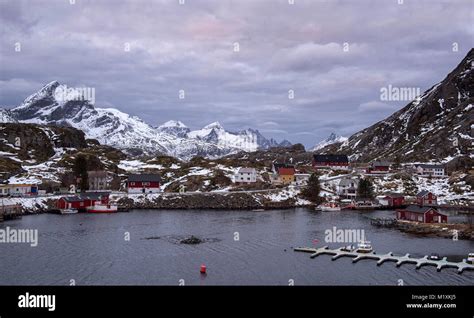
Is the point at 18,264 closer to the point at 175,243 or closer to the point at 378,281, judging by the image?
the point at 175,243

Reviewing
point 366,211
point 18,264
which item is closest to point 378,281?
point 18,264

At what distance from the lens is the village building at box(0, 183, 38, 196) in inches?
4953

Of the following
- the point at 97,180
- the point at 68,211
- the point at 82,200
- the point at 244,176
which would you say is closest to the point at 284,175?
the point at 244,176

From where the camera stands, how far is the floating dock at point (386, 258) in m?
54.4

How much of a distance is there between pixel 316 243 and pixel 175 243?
847 inches

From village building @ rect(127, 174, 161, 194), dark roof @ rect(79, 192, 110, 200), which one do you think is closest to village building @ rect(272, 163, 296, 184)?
village building @ rect(127, 174, 161, 194)

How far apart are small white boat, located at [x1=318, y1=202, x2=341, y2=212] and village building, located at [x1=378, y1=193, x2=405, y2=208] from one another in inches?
541

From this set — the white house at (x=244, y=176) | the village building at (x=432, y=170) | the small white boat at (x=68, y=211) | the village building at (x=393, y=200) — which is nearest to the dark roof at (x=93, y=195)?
the small white boat at (x=68, y=211)

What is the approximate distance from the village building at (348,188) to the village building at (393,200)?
9.50 metres

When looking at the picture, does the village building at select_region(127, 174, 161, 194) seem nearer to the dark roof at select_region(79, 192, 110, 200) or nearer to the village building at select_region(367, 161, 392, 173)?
the dark roof at select_region(79, 192, 110, 200)

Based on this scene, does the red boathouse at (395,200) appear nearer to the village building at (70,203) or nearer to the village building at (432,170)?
the village building at (432,170)

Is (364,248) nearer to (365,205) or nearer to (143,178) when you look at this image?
(365,205)
